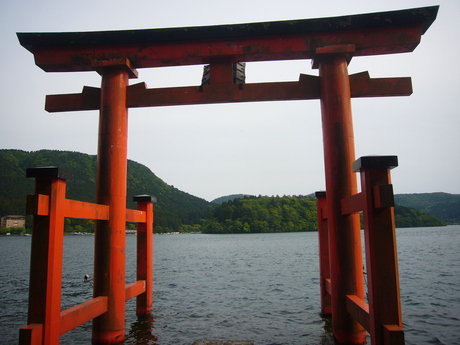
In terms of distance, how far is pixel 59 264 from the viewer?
443cm

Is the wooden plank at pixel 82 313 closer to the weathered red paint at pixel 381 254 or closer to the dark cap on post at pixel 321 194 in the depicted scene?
the weathered red paint at pixel 381 254

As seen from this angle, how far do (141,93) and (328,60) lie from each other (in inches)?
123

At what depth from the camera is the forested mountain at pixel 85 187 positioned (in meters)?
110

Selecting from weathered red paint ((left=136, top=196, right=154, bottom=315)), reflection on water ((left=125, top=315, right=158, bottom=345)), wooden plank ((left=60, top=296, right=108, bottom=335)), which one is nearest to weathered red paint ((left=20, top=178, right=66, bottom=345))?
wooden plank ((left=60, top=296, right=108, bottom=335))

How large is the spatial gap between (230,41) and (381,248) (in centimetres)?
406

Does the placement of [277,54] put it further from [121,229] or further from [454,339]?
[454,339]

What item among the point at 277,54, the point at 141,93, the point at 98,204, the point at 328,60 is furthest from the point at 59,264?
the point at 328,60

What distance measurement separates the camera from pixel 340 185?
5.49 metres

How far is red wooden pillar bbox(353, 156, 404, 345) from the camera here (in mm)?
3777

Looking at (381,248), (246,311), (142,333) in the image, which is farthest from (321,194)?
(246,311)

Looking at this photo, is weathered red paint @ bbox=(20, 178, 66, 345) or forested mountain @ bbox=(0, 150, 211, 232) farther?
forested mountain @ bbox=(0, 150, 211, 232)

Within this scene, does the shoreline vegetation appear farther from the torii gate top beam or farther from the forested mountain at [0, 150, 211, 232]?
the torii gate top beam

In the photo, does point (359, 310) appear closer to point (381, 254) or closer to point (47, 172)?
point (381, 254)

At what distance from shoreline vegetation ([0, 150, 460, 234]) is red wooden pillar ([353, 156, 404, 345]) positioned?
97501mm
